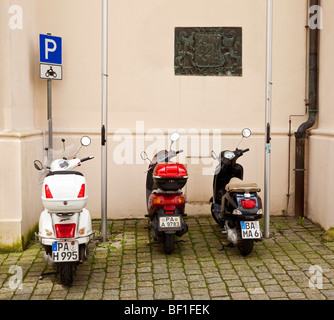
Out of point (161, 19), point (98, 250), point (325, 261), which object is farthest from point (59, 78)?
point (325, 261)

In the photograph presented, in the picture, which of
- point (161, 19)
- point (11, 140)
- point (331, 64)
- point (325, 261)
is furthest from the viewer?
point (161, 19)

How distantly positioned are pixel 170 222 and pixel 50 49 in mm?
3420

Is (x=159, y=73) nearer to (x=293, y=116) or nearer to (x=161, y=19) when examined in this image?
(x=161, y=19)

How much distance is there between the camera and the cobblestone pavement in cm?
490

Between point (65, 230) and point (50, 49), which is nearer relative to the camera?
point (65, 230)

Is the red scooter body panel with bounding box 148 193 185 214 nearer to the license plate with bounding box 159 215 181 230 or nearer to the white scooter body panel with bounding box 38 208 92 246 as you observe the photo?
the license plate with bounding box 159 215 181 230

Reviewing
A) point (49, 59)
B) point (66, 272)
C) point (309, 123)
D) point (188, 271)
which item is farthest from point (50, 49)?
point (309, 123)

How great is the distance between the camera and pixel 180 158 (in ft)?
26.5

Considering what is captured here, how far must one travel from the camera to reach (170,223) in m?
5.97

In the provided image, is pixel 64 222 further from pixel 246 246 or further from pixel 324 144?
pixel 324 144

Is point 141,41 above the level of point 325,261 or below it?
above

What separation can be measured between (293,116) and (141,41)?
2948 mm

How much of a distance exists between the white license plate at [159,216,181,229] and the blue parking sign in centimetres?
321

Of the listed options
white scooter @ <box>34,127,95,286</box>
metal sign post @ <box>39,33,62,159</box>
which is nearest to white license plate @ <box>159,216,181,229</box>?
white scooter @ <box>34,127,95,286</box>
